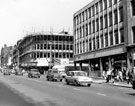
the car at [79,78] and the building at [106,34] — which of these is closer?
the car at [79,78]

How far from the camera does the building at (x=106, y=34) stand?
38406 millimetres

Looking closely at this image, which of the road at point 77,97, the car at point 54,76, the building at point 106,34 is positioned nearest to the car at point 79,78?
the road at point 77,97

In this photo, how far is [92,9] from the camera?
53.1 m

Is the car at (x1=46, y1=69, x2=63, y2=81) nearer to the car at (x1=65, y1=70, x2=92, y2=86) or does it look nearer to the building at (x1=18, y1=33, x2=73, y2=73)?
the car at (x1=65, y1=70, x2=92, y2=86)

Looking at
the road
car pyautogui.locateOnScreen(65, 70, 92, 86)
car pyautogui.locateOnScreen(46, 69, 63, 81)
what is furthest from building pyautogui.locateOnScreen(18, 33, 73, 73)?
the road

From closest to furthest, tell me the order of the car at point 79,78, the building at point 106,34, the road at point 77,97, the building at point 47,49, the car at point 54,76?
1. the road at point 77,97
2. the car at point 79,78
3. the car at point 54,76
4. the building at point 106,34
5. the building at point 47,49

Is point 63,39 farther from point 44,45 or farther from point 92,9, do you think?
point 92,9

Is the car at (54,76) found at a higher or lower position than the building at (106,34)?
lower

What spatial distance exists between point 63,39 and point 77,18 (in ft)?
115

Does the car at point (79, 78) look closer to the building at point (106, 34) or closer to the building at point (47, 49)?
the building at point (106, 34)

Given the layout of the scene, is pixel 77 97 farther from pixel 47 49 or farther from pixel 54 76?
pixel 47 49

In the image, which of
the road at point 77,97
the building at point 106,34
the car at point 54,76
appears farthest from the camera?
the building at point 106,34

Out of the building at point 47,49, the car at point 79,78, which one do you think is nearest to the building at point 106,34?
the car at point 79,78

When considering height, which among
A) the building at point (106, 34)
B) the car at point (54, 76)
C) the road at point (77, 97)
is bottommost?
the road at point (77, 97)
